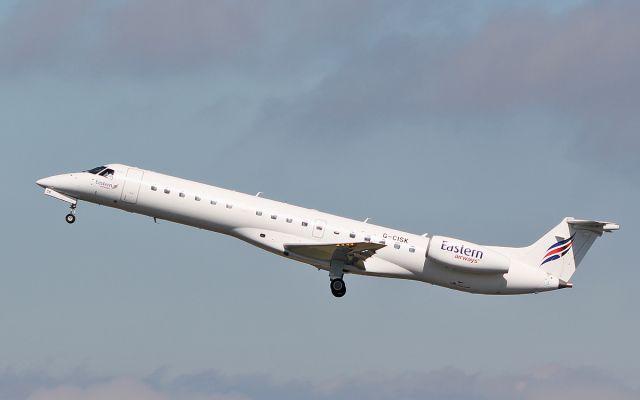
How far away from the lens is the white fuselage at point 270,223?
4031 centimetres

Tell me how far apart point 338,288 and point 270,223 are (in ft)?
10.9

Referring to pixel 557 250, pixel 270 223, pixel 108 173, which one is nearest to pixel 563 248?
pixel 557 250

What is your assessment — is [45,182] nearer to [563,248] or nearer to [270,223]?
[270,223]

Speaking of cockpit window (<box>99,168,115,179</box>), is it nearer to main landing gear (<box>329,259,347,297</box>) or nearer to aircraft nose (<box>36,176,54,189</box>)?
aircraft nose (<box>36,176,54,189</box>)

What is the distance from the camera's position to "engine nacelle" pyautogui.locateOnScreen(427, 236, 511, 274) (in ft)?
133

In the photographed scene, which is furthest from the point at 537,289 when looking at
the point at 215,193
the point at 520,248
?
the point at 215,193

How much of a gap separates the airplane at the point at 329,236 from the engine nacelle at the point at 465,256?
3 cm

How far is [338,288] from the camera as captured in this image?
40750 mm

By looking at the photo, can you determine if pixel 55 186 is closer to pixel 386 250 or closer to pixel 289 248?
pixel 289 248

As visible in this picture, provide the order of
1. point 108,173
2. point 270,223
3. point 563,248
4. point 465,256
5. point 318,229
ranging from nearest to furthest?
point 270,223
point 318,229
point 465,256
point 108,173
point 563,248

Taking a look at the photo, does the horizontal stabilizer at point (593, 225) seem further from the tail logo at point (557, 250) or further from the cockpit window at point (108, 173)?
the cockpit window at point (108, 173)

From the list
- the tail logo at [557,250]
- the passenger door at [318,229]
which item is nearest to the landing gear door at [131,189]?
the passenger door at [318,229]

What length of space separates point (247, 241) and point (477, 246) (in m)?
8.15

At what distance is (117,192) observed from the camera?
40656 mm
